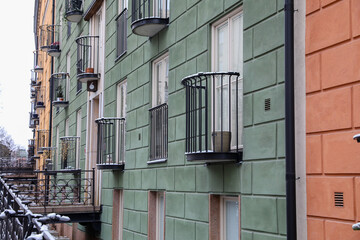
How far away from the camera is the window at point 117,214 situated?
1443 centimetres

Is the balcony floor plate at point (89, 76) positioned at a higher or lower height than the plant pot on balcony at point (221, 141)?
higher

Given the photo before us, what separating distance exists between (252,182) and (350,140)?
2.00m

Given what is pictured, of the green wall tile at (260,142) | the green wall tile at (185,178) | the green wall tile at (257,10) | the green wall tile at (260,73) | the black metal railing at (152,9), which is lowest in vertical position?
the green wall tile at (185,178)

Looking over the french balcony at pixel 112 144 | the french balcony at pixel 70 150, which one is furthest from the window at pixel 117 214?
the french balcony at pixel 70 150

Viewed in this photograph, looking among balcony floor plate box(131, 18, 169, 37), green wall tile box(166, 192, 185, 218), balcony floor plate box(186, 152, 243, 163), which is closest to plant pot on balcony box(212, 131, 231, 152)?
balcony floor plate box(186, 152, 243, 163)

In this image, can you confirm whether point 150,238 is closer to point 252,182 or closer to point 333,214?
point 252,182

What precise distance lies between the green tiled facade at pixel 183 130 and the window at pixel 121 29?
0.84ft

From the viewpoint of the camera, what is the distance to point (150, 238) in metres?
11.7

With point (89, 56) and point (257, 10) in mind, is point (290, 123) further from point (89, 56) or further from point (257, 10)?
point (89, 56)

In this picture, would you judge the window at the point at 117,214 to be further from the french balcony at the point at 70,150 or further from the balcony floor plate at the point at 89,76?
the french balcony at the point at 70,150

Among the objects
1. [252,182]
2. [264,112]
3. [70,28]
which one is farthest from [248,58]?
[70,28]

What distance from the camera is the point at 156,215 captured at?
39.0 ft

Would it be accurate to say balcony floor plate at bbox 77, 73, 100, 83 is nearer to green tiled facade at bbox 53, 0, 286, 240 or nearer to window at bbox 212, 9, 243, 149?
green tiled facade at bbox 53, 0, 286, 240

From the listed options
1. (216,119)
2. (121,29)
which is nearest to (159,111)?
(216,119)
